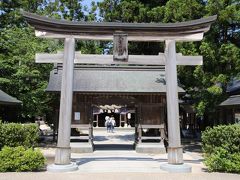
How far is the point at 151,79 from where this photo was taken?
71.4 feet

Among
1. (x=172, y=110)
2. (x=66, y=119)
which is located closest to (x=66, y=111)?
(x=66, y=119)

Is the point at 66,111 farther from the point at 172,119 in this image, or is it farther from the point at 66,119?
the point at 172,119

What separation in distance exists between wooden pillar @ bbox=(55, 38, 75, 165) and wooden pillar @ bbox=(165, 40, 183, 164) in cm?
417

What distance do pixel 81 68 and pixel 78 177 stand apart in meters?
13.1

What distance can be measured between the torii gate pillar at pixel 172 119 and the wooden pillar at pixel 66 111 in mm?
4099

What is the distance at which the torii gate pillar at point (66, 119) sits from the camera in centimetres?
1269

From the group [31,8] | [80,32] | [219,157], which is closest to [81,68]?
[80,32]

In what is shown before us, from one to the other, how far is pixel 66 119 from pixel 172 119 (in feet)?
14.6

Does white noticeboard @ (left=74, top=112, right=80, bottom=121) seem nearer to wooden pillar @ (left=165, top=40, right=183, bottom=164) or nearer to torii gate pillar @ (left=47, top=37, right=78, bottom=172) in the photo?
torii gate pillar @ (left=47, top=37, right=78, bottom=172)

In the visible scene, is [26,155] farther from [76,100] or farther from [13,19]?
[13,19]

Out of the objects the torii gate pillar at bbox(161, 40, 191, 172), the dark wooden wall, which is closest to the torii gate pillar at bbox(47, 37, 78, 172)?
the torii gate pillar at bbox(161, 40, 191, 172)

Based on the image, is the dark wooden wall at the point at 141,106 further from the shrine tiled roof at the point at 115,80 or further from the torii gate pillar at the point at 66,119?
the torii gate pillar at the point at 66,119

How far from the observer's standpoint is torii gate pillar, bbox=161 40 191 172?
42.1 feet

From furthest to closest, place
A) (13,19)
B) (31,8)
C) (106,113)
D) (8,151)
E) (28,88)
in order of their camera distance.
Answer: (106,113) < (31,8) < (13,19) < (28,88) < (8,151)
